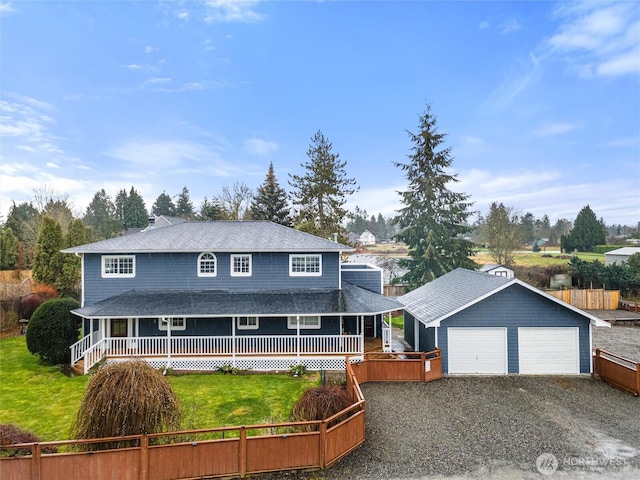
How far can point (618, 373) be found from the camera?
12.5 m

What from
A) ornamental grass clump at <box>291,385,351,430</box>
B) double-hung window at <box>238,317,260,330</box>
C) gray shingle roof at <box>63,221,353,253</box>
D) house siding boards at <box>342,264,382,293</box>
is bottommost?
ornamental grass clump at <box>291,385,351,430</box>

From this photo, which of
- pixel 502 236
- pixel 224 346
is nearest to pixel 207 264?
pixel 224 346

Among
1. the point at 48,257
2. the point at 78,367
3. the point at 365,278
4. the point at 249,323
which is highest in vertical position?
the point at 48,257

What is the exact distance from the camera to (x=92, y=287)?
1656 centimetres

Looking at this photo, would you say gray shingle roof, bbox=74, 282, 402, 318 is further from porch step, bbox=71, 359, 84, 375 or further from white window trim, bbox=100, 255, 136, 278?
porch step, bbox=71, 359, 84, 375

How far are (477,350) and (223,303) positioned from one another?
36.6 ft

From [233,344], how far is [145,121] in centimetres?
1772

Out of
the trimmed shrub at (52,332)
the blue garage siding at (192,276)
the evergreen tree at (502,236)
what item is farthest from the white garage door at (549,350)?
the evergreen tree at (502,236)

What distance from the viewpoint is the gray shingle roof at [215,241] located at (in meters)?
16.5

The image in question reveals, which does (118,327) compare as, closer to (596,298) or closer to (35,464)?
(35,464)

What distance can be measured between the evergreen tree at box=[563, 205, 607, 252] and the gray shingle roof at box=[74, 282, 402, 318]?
62.2 meters

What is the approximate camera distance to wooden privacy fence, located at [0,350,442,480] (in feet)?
20.9

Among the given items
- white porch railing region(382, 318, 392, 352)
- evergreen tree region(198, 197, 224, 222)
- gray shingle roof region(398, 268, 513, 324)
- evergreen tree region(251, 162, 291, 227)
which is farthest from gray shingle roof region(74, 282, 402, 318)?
evergreen tree region(198, 197, 224, 222)

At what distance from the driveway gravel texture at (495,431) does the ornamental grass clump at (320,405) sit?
3.41ft
